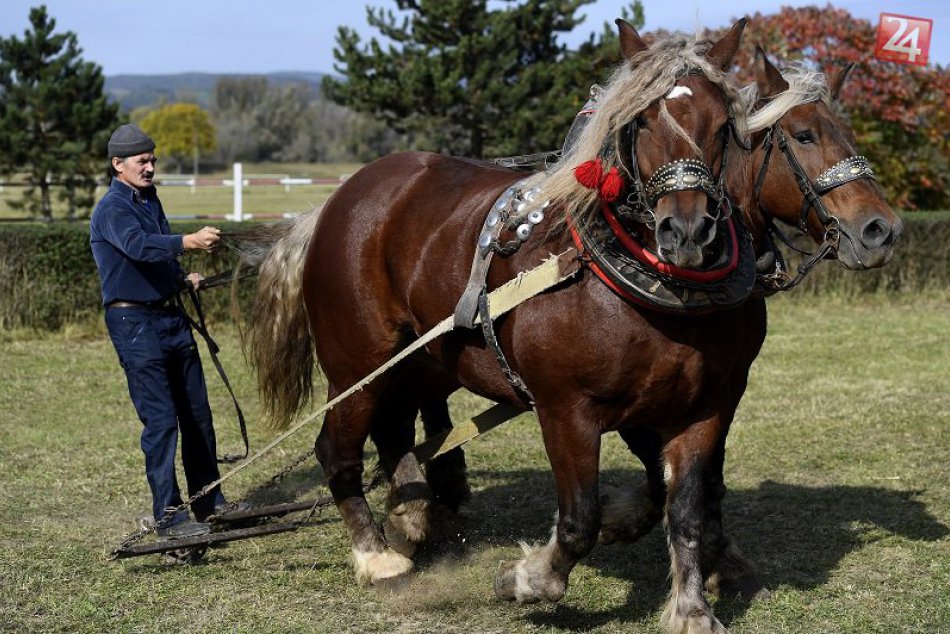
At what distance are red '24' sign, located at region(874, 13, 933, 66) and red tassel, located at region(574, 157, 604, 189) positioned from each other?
965 centimetres

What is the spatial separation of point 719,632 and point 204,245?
283 centimetres

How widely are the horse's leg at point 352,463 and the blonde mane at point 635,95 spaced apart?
5.55 ft

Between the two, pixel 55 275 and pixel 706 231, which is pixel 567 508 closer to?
pixel 706 231

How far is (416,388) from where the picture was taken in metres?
5.92

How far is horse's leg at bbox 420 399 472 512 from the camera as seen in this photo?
611 cm

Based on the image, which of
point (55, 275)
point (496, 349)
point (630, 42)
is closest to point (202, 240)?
point (496, 349)

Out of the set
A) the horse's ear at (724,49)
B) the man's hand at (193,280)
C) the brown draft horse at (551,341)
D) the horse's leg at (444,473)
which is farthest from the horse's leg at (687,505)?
the man's hand at (193,280)

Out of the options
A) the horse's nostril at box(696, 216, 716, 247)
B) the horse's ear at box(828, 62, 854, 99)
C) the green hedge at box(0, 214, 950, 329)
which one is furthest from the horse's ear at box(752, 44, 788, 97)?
the green hedge at box(0, 214, 950, 329)

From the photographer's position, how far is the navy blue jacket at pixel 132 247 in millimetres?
5324

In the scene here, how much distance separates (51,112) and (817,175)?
648 inches

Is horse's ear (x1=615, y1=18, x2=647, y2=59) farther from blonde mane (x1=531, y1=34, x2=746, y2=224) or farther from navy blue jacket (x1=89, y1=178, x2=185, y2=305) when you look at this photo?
navy blue jacket (x1=89, y1=178, x2=185, y2=305)

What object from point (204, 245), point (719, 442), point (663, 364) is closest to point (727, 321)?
point (663, 364)

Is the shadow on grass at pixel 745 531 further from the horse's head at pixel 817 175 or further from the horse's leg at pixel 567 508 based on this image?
the horse's head at pixel 817 175

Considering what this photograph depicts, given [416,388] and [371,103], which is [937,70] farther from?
[416,388]
